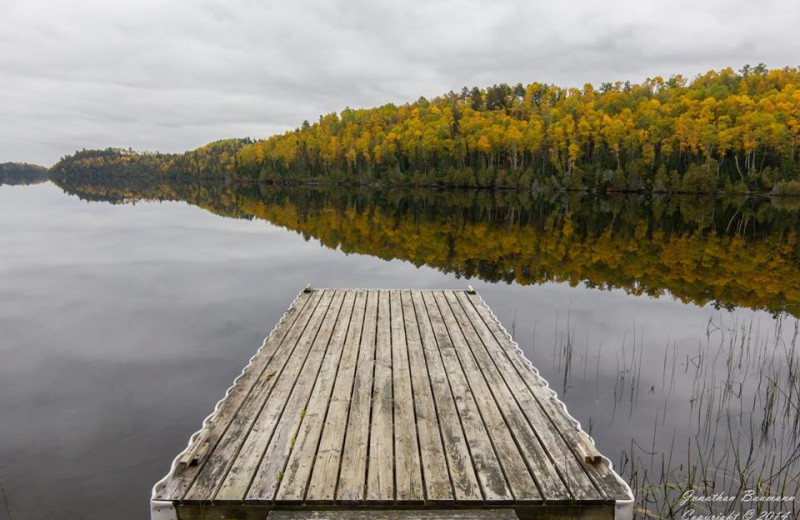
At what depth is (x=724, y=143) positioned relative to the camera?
70062 millimetres

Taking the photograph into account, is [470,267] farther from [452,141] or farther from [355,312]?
[452,141]

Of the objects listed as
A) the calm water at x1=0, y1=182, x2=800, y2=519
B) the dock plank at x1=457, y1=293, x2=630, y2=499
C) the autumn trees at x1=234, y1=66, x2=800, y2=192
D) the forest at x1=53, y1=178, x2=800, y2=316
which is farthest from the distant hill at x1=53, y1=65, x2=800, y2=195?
the dock plank at x1=457, y1=293, x2=630, y2=499

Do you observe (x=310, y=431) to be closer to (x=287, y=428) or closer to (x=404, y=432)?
(x=287, y=428)

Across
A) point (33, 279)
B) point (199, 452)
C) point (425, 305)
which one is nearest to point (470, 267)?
point (425, 305)

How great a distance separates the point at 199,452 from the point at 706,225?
117ft

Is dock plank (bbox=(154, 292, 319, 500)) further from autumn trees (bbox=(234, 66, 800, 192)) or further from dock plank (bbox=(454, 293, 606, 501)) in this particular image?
autumn trees (bbox=(234, 66, 800, 192))

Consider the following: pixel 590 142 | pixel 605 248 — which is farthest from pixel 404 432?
pixel 590 142

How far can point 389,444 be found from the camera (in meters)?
4.69

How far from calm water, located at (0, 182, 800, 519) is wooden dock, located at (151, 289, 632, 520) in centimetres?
143

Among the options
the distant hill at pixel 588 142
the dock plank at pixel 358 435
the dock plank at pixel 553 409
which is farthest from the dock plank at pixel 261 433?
the distant hill at pixel 588 142

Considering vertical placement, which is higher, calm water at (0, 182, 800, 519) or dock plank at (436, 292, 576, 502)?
dock plank at (436, 292, 576, 502)

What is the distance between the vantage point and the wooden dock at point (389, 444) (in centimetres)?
389

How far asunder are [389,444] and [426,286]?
450 inches

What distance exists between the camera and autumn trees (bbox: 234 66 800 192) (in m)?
70.2
